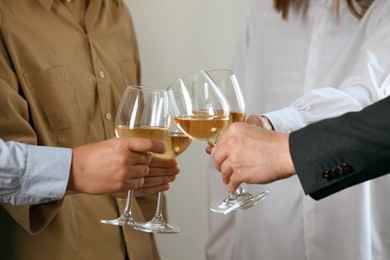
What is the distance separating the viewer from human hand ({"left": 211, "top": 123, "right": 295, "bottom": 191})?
136 centimetres

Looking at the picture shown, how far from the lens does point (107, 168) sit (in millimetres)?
1364

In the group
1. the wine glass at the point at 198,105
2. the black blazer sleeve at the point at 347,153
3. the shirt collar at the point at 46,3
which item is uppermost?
the shirt collar at the point at 46,3

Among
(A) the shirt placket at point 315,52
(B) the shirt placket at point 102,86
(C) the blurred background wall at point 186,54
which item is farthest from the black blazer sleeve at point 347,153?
(C) the blurred background wall at point 186,54

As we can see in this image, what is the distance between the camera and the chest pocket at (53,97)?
1.62 metres

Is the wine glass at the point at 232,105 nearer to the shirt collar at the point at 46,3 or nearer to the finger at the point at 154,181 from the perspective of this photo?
the finger at the point at 154,181

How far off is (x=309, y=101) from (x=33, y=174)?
894 mm

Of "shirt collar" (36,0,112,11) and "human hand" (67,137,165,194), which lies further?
"shirt collar" (36,0,112,11)

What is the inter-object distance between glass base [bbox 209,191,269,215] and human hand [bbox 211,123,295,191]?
1.1 inches

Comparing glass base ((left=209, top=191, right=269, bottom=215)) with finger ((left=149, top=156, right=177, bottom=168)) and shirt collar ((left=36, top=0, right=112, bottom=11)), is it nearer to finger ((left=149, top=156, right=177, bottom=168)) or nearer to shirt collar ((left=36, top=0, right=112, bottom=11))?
finger ((left=149, top=156, right=177, bottom=168))

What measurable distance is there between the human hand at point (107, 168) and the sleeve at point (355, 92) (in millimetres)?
558

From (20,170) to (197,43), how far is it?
138 centimetres

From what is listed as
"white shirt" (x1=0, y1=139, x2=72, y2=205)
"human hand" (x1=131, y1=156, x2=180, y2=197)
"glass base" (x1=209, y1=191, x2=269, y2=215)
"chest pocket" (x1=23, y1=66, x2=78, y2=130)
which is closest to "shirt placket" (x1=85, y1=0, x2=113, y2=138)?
"chest pocket" (x1=23, y1=66, x2=78, y2=130)

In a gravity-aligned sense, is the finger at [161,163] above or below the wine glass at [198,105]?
below

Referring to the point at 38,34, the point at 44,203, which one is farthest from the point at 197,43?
the point at 44,203
